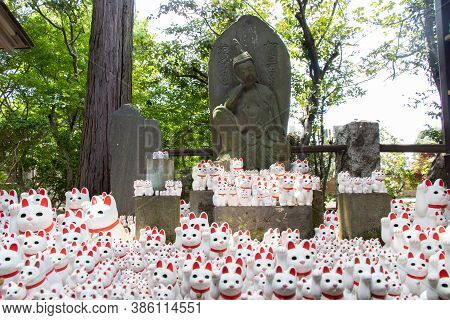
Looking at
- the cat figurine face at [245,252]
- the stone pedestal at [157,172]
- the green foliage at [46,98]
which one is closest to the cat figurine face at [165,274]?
the cat figurine face at [245,252]

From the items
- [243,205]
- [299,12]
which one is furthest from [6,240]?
[299,12]

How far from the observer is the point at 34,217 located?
309 centimetres

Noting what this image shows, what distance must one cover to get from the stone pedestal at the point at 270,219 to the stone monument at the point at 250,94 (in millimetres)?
2220

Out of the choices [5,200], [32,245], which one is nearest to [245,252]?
[32,245]

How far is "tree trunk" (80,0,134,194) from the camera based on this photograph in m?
6.13

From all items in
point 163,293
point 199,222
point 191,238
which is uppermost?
point 199,222

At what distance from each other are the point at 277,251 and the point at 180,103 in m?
9.25

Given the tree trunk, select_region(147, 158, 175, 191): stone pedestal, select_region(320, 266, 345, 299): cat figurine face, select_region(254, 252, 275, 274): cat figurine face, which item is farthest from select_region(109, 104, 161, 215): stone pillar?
select_region(320, 266, 345, 299): cat figurine face

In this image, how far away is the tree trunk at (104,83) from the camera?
6.13 metres

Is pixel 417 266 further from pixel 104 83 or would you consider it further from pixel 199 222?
pixel 104 83

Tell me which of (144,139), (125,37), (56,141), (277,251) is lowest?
(277,251)

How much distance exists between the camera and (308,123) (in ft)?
33.9

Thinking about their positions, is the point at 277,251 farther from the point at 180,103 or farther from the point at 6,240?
the point at 180,103

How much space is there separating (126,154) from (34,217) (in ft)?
7.95
